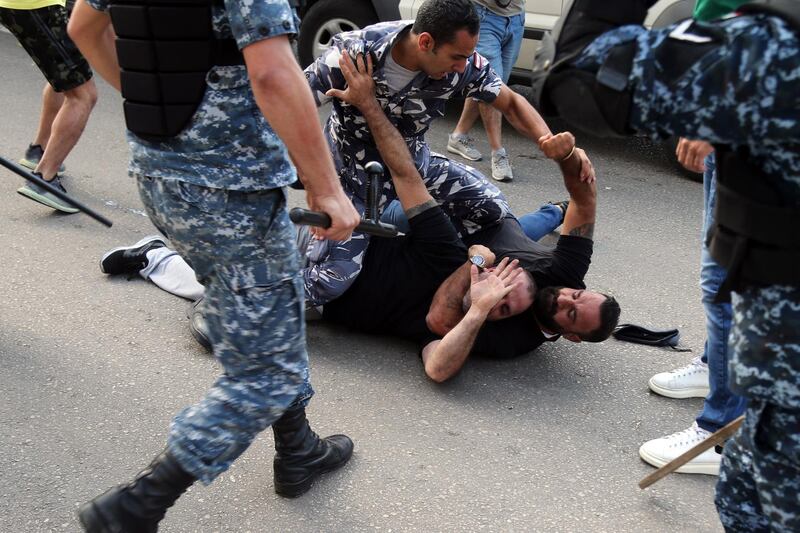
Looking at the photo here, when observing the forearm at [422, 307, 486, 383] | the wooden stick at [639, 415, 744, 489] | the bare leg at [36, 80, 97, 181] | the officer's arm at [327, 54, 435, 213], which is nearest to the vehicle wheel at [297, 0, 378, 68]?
the bare leg at [36, 80, 97, 181]

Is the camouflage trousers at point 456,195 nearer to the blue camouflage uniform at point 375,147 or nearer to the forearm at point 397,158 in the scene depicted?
the blue camouflage uniform at point 375,147

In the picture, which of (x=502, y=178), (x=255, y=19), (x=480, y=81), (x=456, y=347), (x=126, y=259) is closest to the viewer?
(x=255, y=19)

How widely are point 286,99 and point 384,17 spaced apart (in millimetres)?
4477

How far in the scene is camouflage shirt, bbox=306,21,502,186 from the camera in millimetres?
3398

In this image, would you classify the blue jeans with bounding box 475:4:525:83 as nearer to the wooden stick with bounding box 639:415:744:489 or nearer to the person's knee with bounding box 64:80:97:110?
the person's knee with bounding box 64:80:97:110

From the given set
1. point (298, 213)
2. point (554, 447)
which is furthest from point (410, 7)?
point (298, 213)

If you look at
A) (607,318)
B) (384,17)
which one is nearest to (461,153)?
(384,17)

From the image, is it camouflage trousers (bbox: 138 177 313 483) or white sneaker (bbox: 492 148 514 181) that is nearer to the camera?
camouflage trousers (bbox: 138 177 313 483)

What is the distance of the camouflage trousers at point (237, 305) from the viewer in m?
1.98

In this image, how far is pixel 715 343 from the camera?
2.61 metres

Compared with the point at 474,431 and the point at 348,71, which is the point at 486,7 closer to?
the point at 348,71

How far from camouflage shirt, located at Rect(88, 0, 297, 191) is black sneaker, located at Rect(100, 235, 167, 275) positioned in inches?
71.1

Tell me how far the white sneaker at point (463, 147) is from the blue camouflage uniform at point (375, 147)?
6.07 feet

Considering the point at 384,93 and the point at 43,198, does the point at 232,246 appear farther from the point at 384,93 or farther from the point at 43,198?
the point at 43,198
